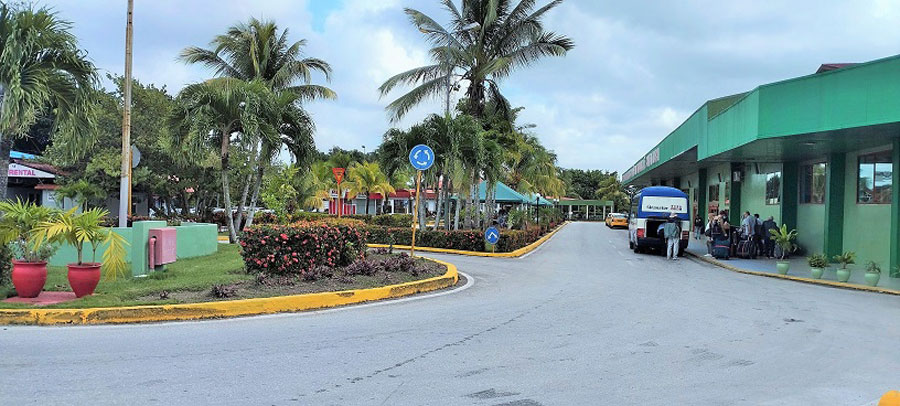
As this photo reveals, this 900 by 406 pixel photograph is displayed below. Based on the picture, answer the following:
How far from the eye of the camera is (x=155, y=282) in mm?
10312

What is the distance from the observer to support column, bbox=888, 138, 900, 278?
51.5 feet

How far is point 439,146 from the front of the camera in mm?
22234

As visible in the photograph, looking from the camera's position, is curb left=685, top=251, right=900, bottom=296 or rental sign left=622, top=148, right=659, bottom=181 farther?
rental sign left=622, top=148, right=659, bottom=181

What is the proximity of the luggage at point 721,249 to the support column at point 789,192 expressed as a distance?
2947 millimetres

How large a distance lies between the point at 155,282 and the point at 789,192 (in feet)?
71.0

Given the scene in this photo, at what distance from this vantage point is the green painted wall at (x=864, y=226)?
1770cm

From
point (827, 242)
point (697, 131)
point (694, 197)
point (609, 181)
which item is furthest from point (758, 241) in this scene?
point (609, 181)

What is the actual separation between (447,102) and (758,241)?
12624mm

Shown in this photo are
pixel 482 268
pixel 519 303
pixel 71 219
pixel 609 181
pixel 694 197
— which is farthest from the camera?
pixel 609 181

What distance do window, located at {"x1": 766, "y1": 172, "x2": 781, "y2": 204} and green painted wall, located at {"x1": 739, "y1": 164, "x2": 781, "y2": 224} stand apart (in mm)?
168

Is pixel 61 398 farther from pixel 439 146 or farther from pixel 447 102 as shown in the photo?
pixel 447 102

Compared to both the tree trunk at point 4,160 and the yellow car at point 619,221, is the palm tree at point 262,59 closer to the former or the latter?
the tree trunk at point 4,160

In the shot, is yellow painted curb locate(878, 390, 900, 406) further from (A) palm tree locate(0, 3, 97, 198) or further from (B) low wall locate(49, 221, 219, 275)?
(A) palm tree locate(0, 3, 97, 198)

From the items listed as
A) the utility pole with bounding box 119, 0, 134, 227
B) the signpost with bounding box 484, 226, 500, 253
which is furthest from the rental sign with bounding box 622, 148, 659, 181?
the utility pole with bounding box 119, 0, 134, 227
